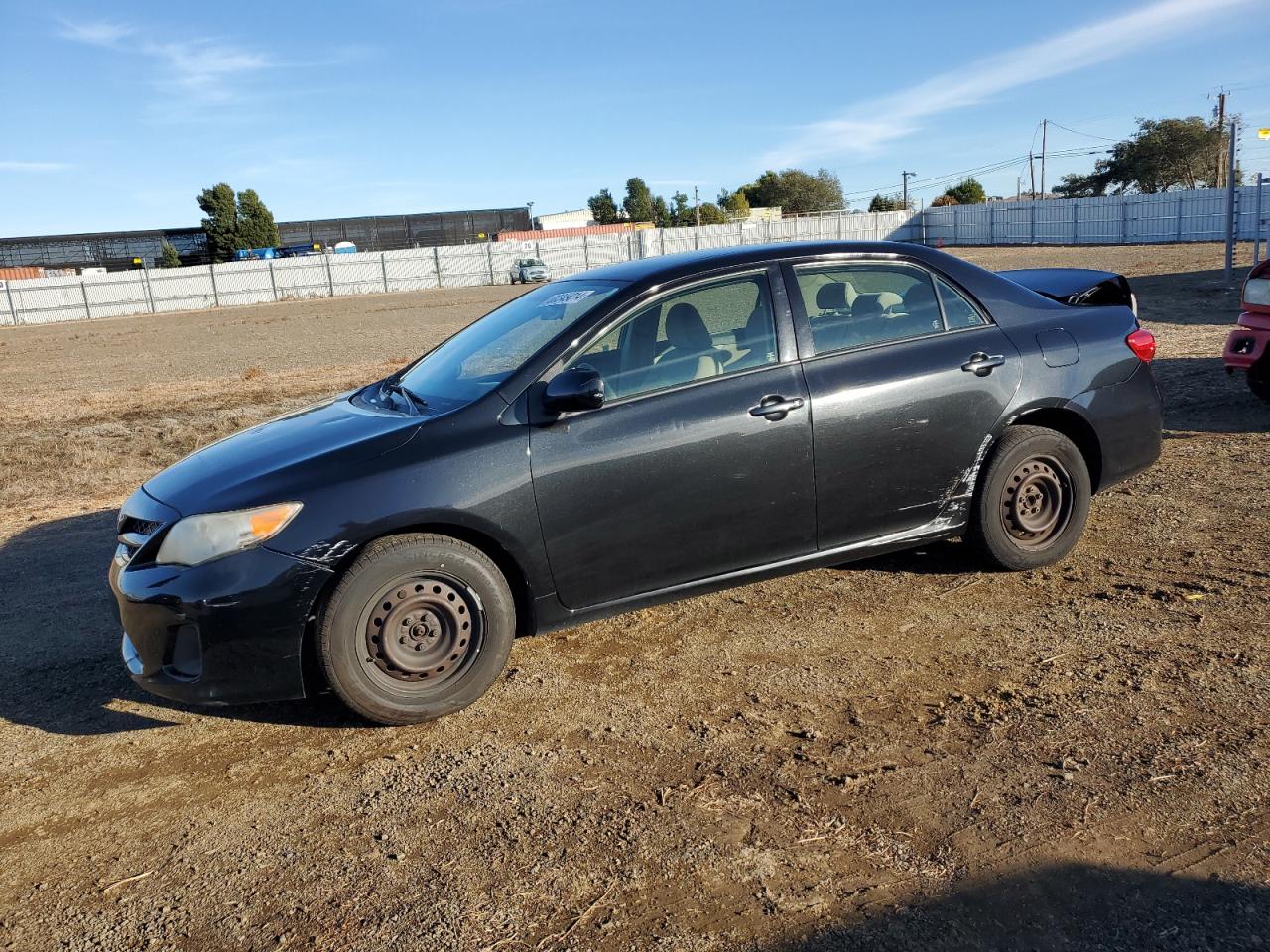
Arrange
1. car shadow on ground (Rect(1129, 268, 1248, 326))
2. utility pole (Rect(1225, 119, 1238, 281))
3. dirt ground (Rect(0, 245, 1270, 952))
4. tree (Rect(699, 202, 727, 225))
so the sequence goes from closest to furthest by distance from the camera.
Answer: dirt ground (Rect(0, 245, 1270, 952)) < car shadow on ground (Rect(1129, 268, 1248, 326)) < utility pole (Rect(1225, 119, 1238, 281)) < tree (Rect(699, 202, 727, 225))

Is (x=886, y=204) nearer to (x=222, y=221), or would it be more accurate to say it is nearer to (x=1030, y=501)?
(x=222, y=221)

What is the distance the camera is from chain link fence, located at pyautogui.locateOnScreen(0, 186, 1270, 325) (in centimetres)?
4425

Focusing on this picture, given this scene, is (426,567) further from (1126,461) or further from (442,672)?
(1126,461)

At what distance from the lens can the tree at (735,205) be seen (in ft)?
321

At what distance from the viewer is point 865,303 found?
15.3ft

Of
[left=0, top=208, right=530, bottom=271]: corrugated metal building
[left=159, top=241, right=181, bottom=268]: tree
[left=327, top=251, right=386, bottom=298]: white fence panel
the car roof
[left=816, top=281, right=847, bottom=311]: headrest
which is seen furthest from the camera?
[left=0, top=208, right=530, bottom=271]: corrugated metal building

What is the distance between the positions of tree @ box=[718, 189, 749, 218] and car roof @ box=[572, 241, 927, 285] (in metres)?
94.2

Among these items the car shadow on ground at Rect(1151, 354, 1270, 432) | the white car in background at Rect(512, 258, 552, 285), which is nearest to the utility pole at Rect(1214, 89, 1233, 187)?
the white car in background at Rect(512, 258, 552, 285)

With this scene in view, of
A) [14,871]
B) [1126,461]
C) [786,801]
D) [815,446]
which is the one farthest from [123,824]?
[1126,461]

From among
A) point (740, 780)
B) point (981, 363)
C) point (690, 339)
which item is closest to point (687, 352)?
point (690, 339)

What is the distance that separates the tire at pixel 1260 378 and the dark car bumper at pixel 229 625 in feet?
23.0

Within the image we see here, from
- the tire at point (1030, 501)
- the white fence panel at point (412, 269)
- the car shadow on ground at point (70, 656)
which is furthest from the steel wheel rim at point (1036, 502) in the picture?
the white fence panel at point (412, 269)

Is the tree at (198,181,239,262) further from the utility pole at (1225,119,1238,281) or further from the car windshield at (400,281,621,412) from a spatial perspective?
Answer: the car windshield at (400,281,621,412)

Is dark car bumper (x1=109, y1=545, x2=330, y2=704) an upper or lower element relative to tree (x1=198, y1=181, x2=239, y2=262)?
lower
